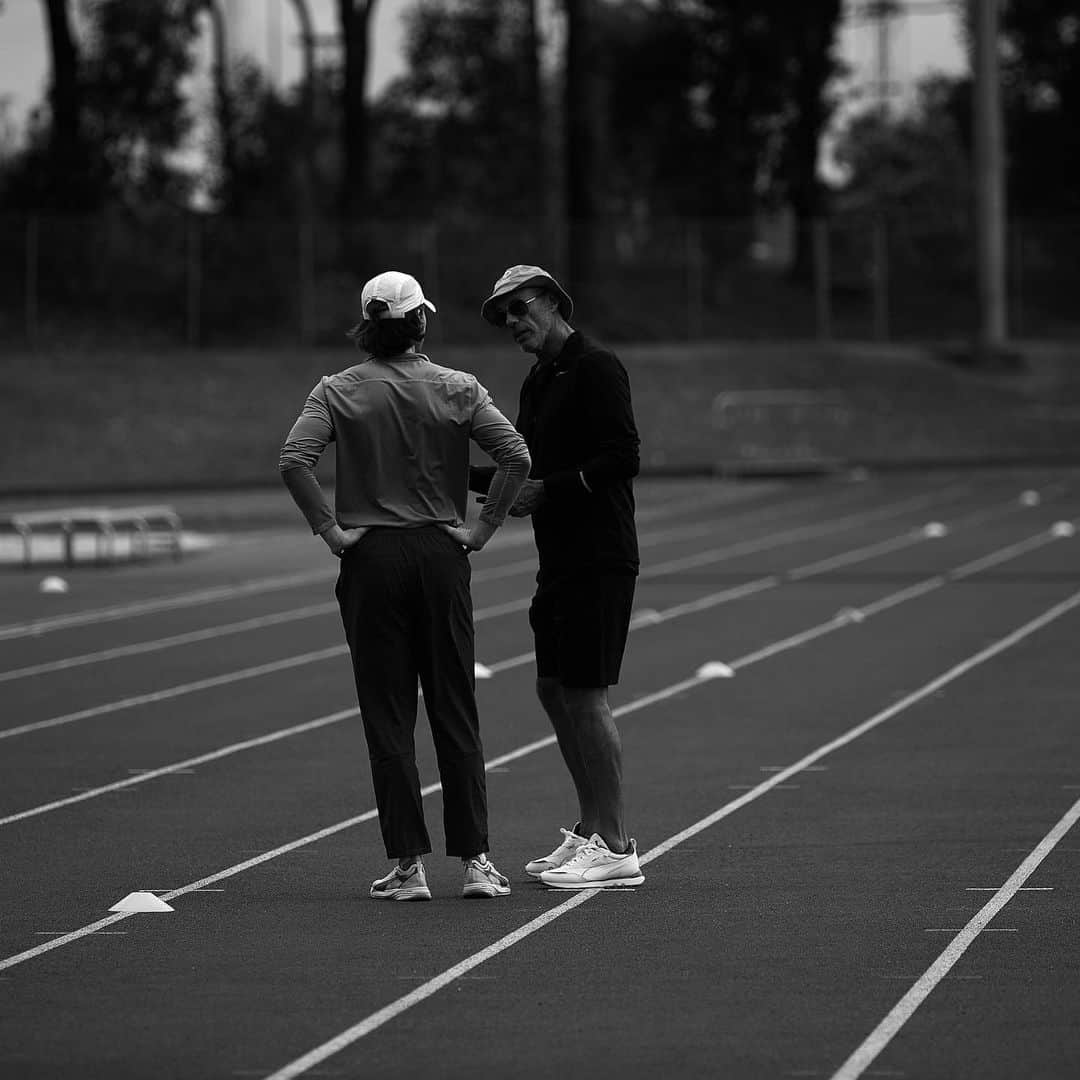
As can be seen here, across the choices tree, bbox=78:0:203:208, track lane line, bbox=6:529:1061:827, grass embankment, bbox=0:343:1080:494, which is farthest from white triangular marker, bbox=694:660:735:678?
tree, bbox=78:0:203:208

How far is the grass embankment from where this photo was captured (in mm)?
36875

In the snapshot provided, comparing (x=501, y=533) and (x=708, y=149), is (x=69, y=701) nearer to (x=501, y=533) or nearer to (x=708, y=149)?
(x=501, y=533)

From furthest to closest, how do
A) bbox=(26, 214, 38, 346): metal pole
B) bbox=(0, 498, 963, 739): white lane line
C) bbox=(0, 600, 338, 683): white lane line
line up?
bbox=(26, 214, 38, 346): metal pole < bbox=(0, 600, 338, 683): white lane line < bbox=(0, 498, 963, 739): white lane line

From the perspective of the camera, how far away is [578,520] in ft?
24.7

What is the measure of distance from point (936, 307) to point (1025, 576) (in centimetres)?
3058

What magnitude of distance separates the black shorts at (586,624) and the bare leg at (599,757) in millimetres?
77

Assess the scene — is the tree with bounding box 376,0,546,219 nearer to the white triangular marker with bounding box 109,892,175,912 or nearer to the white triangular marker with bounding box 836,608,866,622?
the white triangular marker with bounding box 836,608,866,622

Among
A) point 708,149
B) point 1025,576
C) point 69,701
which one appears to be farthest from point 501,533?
point 708,149

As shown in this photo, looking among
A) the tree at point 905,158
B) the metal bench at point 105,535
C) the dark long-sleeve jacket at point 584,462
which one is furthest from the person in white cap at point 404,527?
the tree at point 905,158

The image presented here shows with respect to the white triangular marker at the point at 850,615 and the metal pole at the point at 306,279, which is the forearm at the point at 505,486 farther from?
the metal pole at the point at 306,279

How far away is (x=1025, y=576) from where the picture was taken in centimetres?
2011

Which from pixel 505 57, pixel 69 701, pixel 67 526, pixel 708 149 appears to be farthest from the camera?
pixel 505 57

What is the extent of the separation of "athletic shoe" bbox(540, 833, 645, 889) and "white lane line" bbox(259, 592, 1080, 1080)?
0.14 ft

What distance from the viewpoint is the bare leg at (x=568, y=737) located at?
7660 millimetres
